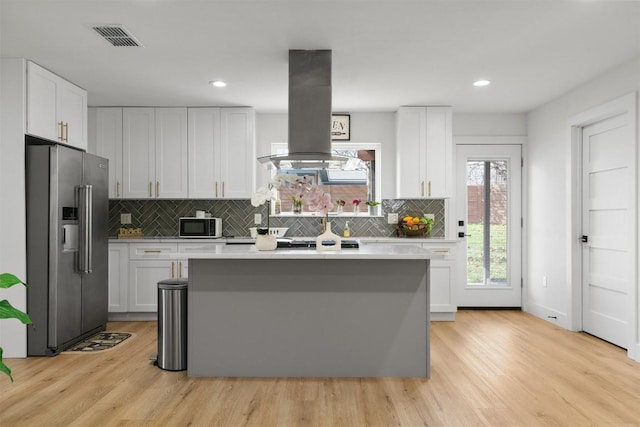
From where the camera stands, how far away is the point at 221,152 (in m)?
5.46

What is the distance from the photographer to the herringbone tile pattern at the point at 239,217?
18.8 feet

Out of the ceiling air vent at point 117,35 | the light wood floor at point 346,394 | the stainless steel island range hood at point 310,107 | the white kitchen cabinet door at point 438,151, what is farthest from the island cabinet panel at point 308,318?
the white kitchen cabinet door at point 438,151

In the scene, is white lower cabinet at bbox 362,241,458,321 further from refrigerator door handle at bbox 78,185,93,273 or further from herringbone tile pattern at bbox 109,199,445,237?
refrigerator door handle at bbox 78,185,93,273

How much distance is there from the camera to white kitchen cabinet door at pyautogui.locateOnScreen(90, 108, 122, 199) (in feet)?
17.8

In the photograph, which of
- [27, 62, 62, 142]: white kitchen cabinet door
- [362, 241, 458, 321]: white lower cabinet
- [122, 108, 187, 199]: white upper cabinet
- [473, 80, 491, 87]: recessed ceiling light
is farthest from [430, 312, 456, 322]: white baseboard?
[27, 62, 62, 142]: white kitchen cabinet door

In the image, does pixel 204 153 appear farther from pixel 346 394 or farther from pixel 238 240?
pixel 346 394

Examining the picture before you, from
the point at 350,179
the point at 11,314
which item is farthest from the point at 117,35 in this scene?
the point at 350,179

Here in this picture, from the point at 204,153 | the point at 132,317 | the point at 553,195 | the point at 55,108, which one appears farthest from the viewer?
the point at 204,153

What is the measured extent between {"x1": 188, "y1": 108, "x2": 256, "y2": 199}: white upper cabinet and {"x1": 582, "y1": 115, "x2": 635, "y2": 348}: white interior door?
3.69 metres

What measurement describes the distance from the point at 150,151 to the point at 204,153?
65 centimetres

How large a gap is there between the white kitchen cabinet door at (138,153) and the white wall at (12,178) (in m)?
1.67

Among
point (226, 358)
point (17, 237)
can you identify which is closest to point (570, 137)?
point (226, 358)

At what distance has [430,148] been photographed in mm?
5473

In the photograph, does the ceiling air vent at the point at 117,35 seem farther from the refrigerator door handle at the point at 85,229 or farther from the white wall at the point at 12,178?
the refrigerator door handle at the point at 85,229
